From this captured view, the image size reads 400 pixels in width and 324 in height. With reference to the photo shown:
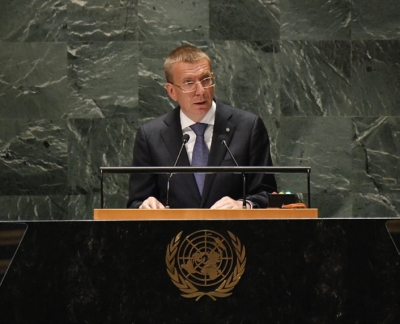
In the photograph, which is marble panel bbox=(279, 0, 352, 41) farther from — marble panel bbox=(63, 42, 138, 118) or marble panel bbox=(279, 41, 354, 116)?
marble panel bbox=(63, 42, 138, 118)

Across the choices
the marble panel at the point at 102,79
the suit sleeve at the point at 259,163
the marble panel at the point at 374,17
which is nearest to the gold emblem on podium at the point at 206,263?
the suit sleeve at the point at 259,163

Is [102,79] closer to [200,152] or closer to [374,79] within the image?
[200,152]

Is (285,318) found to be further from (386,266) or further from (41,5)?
(41,5)

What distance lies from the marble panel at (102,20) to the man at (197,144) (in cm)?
135

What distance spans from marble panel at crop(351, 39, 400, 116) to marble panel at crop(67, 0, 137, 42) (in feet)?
5.53

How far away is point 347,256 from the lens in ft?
11.2

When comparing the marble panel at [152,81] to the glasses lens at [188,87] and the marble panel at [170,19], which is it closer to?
the marble panel at [170,19]

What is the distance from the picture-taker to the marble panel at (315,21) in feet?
21.7

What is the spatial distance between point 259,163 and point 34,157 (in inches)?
82.6

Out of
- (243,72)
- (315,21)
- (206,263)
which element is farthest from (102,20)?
(206,263)

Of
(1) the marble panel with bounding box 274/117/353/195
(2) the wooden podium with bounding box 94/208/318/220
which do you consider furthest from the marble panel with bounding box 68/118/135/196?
(2) the wooden podium with bounding box 94/208/318/220

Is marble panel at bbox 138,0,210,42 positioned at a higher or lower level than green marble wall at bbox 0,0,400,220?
higher

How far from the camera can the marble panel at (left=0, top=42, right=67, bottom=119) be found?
6516mm

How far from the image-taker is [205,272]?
3.42 m
